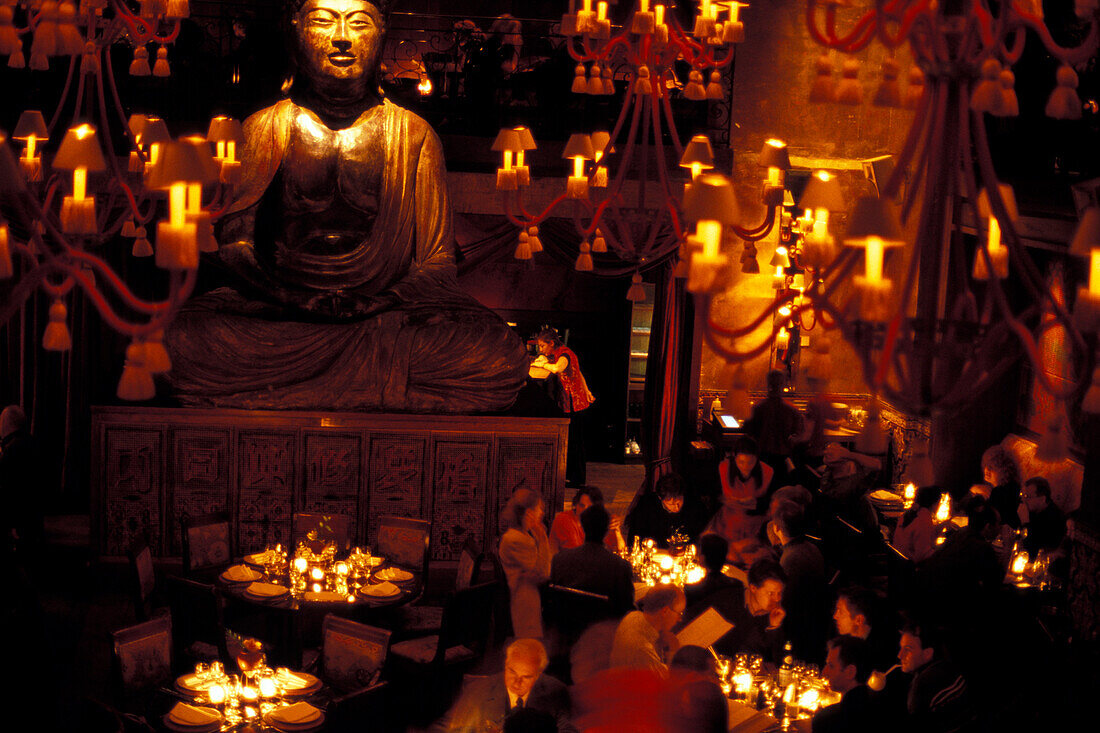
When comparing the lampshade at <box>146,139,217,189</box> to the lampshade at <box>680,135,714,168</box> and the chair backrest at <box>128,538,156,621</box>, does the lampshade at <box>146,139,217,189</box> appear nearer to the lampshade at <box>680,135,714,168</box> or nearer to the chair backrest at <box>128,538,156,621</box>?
the lampshade at <box>680,135,714,168</box>

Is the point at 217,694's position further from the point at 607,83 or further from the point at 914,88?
the point at 914,88

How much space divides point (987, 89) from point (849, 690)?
2.43m

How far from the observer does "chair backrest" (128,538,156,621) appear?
254 inches

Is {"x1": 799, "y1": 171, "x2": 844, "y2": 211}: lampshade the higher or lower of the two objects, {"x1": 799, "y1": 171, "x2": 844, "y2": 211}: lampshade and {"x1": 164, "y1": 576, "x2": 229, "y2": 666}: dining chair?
the higher

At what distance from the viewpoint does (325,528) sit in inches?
271

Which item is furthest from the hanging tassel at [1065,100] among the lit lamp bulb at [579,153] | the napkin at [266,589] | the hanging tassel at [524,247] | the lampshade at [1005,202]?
the napkin at [266,589]

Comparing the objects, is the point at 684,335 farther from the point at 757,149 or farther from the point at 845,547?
the point at 845,547

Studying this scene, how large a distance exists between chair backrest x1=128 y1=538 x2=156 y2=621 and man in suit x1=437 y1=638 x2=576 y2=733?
229 cm

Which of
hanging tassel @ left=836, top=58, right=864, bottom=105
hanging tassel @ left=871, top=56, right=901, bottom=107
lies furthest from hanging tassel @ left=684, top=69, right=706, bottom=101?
hanging tassel @ left=871, top=56, right=901, bottom=107

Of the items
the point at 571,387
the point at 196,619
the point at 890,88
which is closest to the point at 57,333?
the point at 890,88

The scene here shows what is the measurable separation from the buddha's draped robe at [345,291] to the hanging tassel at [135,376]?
5.06 m

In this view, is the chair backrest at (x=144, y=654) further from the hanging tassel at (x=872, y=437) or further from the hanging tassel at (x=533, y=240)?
the hanging tassel at (x=872, y=437)

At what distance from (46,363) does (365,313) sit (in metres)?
2.82

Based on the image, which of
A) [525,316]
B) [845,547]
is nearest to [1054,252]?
[845,547]
